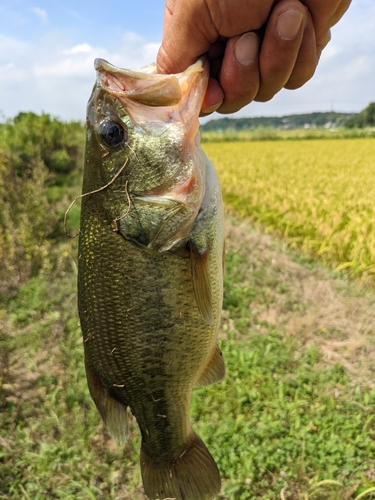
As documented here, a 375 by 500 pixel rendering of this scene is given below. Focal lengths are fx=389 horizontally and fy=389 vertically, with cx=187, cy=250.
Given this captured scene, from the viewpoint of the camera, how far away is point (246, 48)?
4.74 ft

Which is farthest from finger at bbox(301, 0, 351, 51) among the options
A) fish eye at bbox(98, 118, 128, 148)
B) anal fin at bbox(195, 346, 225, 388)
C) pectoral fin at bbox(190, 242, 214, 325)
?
anal fin at bbox(195, 346, 225, 388)

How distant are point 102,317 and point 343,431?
8.60ft

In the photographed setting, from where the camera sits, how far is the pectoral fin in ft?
4.60

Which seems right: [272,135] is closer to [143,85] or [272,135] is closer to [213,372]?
[213,372]

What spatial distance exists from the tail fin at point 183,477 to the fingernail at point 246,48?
5.39 feet

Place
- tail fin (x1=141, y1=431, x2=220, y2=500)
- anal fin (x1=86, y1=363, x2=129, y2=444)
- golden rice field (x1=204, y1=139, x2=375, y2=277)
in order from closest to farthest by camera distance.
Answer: anal fin (x1=86, y1=363, x2=129, y2=444), tail fin (x1=141, y1=431, x2=220, y2=500), golden rice field (x1=204, y1=139, x2=375, y2=277)

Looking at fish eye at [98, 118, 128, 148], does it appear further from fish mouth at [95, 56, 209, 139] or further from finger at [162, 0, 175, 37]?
finger at [162, 0, 175, 37]

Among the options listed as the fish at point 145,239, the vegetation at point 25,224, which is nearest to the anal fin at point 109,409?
the fish at point 145,239

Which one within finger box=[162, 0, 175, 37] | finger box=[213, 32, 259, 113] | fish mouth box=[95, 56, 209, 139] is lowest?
fish mouth box=[95, 56, 209, 139]

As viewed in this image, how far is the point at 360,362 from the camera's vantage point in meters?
3.79

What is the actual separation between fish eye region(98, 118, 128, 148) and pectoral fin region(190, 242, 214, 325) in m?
0.45

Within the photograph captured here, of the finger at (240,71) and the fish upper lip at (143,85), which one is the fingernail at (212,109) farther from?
the fish upper lip at (143,85)

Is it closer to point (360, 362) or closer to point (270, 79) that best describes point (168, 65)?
point (270, 79)

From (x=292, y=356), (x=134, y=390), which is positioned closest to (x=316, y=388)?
(x=292, y=356)
